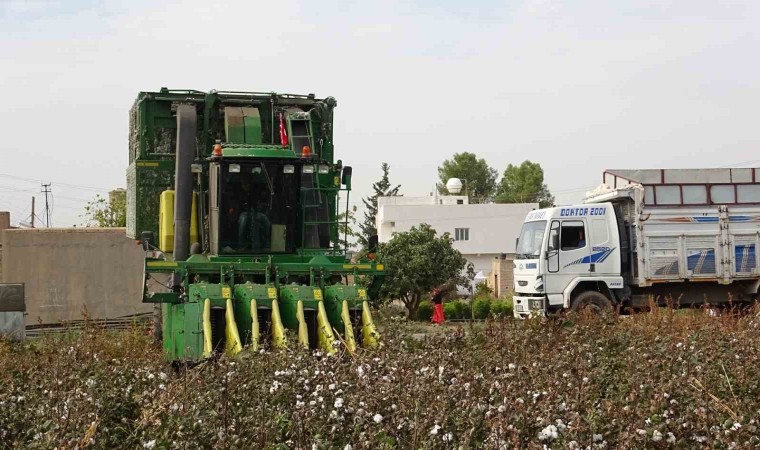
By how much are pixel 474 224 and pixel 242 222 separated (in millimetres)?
58215

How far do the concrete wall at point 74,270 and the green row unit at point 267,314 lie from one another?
59.5 feet

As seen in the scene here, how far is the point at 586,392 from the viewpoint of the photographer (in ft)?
21.3

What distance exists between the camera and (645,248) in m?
22.0

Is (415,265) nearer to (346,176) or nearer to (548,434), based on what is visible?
(346,176)

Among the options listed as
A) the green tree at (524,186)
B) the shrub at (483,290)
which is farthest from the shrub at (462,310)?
the green tree at (524,186)

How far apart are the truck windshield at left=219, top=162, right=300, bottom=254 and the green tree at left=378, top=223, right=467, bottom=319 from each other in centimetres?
2512

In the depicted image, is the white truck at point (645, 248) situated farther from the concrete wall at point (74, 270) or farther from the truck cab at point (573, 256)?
the concrete wall at point (74, 270)

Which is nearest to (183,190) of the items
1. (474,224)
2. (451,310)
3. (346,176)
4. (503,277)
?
(346,176)

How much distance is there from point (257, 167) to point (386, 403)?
347 inches

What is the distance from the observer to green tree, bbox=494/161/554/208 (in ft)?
347

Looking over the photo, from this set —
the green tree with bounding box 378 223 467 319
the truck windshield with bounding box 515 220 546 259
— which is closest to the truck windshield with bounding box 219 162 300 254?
the truck windshield with bounding box 515 220 546 259

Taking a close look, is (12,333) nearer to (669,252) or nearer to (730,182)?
(669,252)

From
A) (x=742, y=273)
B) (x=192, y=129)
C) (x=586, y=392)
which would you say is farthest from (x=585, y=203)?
(x=586, y=392)

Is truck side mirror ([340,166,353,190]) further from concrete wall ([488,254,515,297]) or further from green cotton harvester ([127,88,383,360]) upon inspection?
concrete wall ([488,254,515,297])
